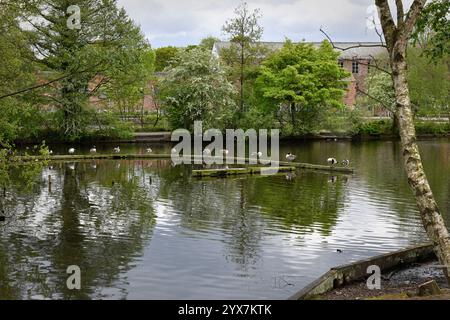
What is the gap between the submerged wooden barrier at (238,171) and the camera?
105 feet

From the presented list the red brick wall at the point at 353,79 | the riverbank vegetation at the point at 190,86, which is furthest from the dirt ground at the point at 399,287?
the red brick wall at the point at 353,79

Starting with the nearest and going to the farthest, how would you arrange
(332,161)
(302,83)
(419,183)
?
(419,183), (332,161), (302,83)

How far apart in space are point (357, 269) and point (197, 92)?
43416 mm

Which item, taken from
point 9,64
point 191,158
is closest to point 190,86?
point 191,158

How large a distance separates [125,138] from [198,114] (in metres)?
7.52

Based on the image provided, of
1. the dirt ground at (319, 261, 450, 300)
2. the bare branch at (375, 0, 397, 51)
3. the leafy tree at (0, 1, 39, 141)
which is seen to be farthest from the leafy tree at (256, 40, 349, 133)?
the bare branch at (375, 0, 397, 51)

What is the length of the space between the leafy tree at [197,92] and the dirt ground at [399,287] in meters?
42.1

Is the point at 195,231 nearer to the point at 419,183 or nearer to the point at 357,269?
the point at 357,269

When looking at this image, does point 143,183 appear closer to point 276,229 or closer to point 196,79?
point 276,229

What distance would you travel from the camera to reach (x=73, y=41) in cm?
4738

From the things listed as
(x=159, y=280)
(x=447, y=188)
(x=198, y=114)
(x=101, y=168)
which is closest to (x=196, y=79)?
(x=198, y=114)

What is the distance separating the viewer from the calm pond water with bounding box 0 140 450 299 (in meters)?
13.3

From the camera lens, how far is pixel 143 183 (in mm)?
29672

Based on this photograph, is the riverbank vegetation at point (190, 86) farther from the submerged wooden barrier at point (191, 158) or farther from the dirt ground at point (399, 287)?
the dirt ground at point (399, 287)
